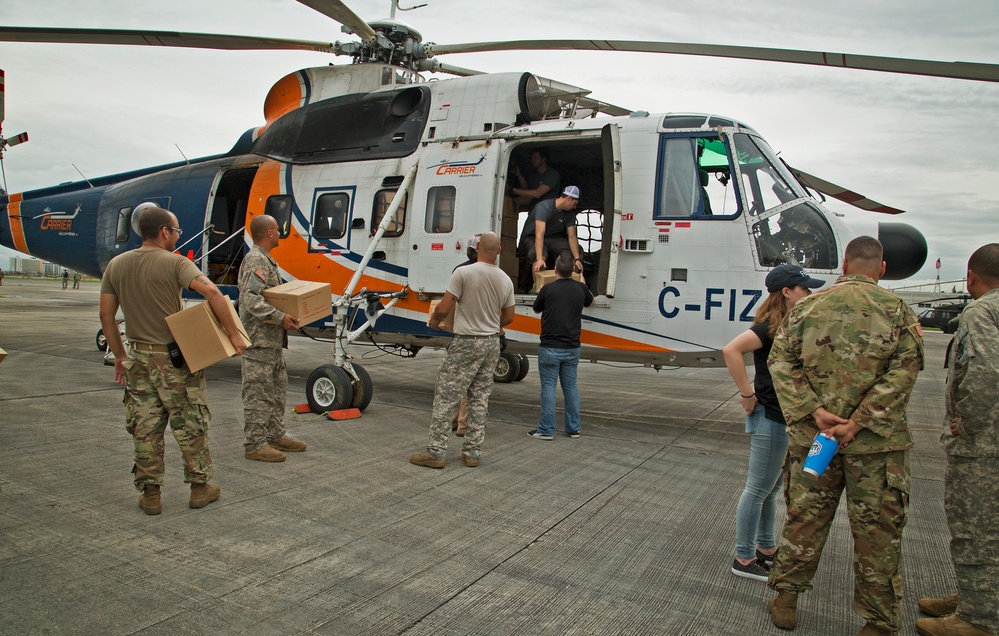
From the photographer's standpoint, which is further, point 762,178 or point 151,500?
point 762,178

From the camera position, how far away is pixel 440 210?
773 cm

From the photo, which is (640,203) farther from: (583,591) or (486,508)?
(583,591)

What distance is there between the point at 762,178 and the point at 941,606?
179 inches

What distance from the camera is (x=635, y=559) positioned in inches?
146

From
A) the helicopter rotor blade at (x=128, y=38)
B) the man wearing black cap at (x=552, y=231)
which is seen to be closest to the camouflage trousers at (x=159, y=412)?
the man wearing black cap at (x=552, y=231)

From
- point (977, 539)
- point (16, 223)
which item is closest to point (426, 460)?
point (977, 539)

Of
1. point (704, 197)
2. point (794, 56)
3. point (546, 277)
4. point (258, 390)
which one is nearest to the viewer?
point (258, 390)

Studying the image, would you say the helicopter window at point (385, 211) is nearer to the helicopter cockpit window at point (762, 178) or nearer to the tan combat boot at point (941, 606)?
the helicopter cockpit window at point (762, 178)

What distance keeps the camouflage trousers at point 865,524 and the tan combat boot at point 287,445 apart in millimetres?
3942

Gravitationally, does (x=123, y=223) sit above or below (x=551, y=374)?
above

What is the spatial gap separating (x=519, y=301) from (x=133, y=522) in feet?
14.4

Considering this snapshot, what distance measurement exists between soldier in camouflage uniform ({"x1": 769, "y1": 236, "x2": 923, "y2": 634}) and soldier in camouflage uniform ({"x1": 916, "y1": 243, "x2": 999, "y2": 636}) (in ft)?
1.05

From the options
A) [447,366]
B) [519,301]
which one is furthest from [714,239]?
[447,366]

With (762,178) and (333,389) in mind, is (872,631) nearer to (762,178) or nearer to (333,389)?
(762,178)
